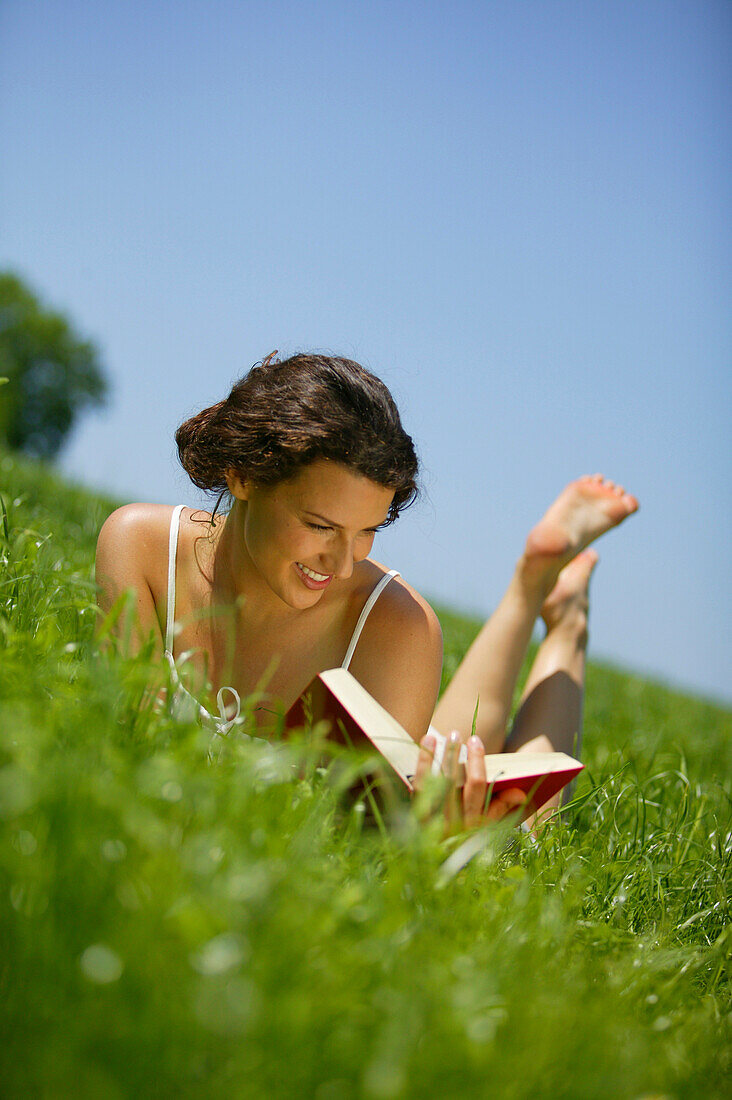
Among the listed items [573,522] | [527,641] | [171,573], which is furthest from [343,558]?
[573,522]

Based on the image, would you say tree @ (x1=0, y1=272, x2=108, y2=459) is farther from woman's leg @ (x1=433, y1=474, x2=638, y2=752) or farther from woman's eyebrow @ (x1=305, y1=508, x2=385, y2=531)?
woman's eyebrow @ (x1=305, y1=508, x2=385, y2=531)

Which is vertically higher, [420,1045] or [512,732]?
[420,1045]

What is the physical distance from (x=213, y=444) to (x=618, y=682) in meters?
7.07

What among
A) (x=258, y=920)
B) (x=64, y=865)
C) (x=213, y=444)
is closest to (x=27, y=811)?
(x=64, y=865)

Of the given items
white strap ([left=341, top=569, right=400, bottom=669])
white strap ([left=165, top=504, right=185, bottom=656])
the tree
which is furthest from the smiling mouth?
the tree

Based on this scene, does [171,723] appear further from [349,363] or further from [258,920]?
[349,363]

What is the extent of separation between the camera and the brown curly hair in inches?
111

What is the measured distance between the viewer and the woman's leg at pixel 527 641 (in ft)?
12.7

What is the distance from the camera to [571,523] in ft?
14.9

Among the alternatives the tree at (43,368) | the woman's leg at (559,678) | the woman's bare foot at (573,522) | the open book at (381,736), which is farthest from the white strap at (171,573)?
the tree at (43,368)

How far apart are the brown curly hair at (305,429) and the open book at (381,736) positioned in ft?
2.97

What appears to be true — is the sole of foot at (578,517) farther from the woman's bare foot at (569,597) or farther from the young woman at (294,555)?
the young woman at (294,555)

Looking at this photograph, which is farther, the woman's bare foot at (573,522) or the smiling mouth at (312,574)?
the woman's bare foot at (573,522)

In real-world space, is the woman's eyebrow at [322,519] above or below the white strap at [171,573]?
above
